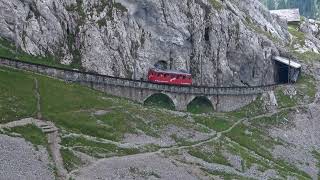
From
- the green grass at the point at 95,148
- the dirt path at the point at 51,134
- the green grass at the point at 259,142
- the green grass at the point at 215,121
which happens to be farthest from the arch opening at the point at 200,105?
the dirt path at the point at 51,134

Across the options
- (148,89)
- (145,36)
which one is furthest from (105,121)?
(145,36)

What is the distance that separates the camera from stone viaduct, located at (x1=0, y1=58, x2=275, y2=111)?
128038 mm

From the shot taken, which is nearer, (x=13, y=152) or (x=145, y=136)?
(x=13, y=152)

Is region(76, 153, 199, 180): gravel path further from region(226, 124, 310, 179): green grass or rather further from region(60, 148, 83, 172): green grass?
region(226, 124, 310, 179): green grass

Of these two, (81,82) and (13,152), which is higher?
(81,82)

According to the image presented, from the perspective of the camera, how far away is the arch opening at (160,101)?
14344 centimetres

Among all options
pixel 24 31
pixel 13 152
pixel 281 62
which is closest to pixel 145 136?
pixel 13 152

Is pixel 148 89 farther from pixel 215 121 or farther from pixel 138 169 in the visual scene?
pixel 138 169

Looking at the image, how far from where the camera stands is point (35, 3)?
454 feet

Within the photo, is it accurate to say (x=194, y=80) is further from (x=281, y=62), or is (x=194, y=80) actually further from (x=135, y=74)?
(x=281, y=62)

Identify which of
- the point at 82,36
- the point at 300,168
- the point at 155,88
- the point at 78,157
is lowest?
the point at 300,168

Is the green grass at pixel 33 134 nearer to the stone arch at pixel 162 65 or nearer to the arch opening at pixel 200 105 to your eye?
the arch opening at pixel 200 105

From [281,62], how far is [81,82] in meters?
77.4

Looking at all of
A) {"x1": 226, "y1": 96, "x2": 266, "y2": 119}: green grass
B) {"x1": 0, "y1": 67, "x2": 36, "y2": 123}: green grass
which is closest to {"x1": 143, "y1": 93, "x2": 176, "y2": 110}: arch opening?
{"x1": 226, "y1": 96, "x2": 266, "y2": 119}: green grass
